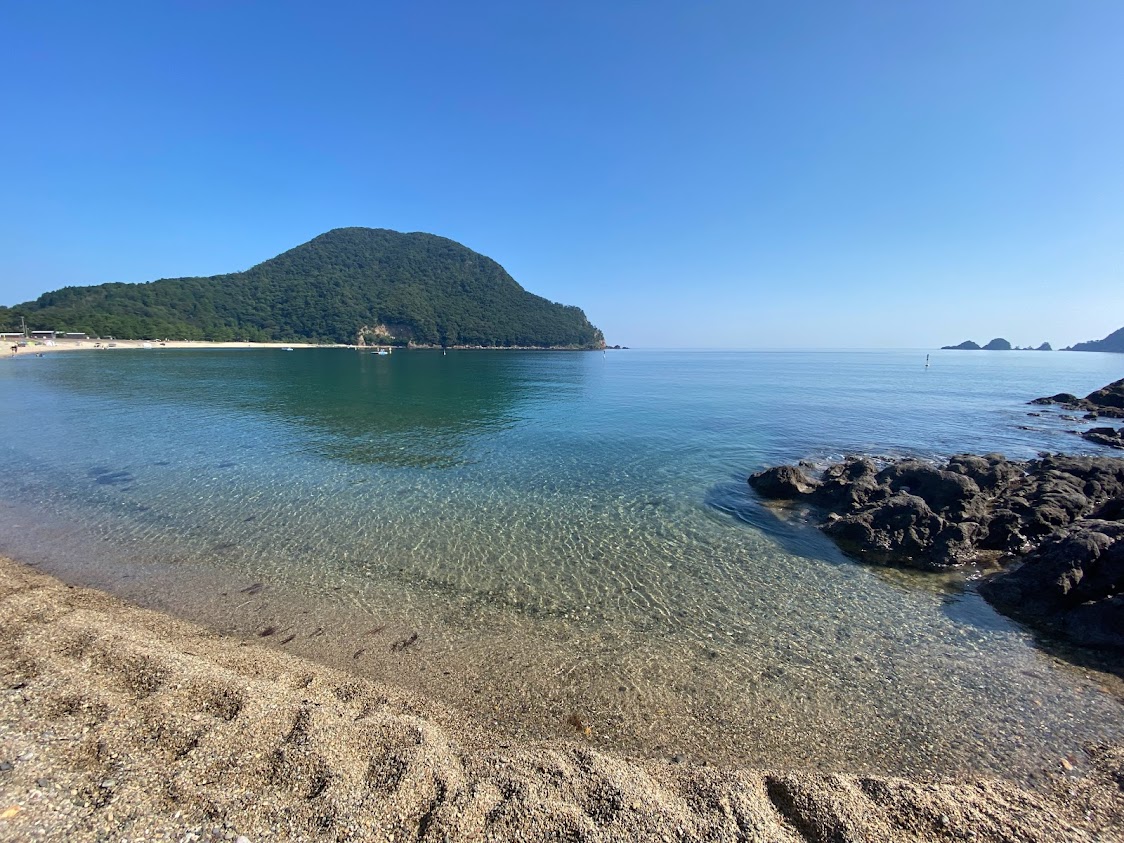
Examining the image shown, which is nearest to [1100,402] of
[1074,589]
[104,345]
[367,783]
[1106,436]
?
[1106,436]

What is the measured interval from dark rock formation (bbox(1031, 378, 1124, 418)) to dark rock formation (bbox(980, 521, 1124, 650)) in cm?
4733

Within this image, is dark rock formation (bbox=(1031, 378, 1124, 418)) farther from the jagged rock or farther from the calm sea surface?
the jagged rock

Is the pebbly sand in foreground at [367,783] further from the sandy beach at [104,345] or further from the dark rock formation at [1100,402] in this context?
the sandy beach at [104,345]

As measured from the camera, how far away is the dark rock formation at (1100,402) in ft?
140

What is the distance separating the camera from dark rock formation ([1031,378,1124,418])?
42737 mm

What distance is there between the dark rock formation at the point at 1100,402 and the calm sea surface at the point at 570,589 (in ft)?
92.6

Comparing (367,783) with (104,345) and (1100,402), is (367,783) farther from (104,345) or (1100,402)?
(104,345)

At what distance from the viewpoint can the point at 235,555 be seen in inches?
482

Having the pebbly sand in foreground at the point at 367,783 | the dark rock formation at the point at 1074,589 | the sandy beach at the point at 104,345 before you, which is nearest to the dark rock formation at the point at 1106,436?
the dark rock formation at the point at 1074,589

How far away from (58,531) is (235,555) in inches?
234

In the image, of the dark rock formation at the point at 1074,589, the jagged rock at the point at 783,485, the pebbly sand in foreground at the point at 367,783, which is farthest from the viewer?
the jagged rock at the point at 783,485

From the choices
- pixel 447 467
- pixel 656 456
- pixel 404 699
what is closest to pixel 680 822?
pixel 404 699

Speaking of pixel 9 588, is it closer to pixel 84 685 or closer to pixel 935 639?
A: pixel 84 685

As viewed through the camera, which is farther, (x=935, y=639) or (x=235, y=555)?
(x=235, y=555)
